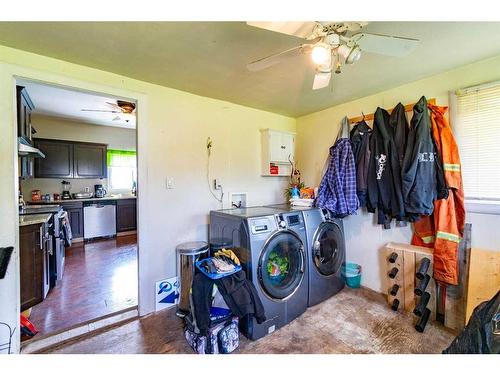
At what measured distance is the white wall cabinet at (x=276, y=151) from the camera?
2816 mm

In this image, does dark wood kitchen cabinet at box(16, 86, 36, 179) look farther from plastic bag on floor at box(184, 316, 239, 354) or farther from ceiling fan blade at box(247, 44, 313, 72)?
plastic bag on floor at box(184, 316, 239, 354)

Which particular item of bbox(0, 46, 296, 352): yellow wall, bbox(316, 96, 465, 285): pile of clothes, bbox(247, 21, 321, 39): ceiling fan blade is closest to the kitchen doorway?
bbox(0, 46, 296, 352): yellow wall

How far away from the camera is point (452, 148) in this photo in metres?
1.79

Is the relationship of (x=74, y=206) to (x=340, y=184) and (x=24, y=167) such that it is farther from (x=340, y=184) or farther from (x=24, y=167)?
(x=340, y=184)

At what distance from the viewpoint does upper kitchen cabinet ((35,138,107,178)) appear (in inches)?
157

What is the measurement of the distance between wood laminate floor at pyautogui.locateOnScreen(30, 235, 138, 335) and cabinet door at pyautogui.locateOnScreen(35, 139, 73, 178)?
1.46 m

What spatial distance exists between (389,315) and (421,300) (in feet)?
1.04

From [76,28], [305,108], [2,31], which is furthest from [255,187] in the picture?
[2,31]

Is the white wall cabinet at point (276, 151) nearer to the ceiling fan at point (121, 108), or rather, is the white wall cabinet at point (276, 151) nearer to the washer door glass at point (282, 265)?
the washer door glass at point (282, 265)

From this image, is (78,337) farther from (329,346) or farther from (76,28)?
Result: (76,28)

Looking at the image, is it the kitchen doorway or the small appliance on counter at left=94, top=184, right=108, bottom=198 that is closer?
the kitchen doorway

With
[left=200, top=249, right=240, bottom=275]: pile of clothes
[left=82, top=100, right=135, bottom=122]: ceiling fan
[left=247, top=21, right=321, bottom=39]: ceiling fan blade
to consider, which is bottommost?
[left=200, top=249, right=240, bottom=275]: pile of clothes

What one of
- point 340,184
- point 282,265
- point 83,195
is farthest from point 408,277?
point 83,195

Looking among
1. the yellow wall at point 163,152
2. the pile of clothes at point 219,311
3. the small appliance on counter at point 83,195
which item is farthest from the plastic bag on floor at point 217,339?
the small appliance on counter at point 83,195
